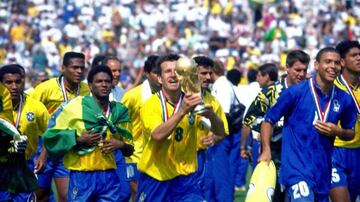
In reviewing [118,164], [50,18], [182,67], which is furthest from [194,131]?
[50,18]

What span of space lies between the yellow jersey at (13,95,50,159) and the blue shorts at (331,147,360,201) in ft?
11.2

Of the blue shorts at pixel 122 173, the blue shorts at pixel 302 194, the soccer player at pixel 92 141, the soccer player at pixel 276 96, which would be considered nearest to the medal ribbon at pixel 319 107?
the blue shorts at pixel 302 194

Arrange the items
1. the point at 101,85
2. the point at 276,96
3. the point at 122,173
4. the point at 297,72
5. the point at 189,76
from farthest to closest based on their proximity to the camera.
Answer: the point at 297,72 → the point at 276,96 → the point at 122,173 → the point at 101,85 → the point at 189,76

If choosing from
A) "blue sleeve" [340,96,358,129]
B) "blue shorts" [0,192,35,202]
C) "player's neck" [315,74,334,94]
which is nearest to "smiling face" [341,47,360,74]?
"blue sleeve" [340,96,358,129]

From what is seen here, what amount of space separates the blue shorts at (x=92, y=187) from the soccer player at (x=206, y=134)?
1043mm

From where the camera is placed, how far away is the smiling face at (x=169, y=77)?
12.1 m

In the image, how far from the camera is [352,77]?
46.1ft

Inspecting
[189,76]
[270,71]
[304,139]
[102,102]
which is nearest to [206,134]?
[102,102]

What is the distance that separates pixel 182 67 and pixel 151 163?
57.1 inches

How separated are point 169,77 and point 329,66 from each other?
1698 millimetres

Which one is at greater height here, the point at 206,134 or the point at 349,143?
the point at 206,134

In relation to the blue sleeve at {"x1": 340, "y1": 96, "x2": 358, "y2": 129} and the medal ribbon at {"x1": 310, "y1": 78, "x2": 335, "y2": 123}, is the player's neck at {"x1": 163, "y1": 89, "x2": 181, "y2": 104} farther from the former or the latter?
the blue sleeve at {"x1": 340, "y1": 96, "x2": 358, "y2": 129}

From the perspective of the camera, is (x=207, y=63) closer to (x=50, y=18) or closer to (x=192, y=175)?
(x=192, y=175)

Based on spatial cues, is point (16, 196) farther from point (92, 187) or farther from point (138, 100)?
point (138, 100)
